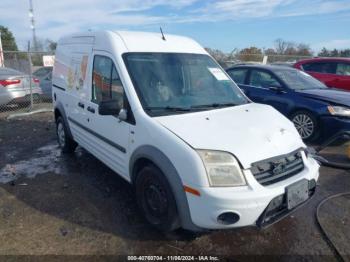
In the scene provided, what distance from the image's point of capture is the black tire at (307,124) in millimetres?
6512

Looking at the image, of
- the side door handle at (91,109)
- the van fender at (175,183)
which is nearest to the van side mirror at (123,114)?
the van fender at (175,183)

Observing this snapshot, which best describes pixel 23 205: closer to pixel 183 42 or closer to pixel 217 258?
pixel 217 258

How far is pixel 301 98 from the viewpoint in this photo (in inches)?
262

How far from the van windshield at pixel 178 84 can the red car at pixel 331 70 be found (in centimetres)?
720

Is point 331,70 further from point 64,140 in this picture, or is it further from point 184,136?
point 184,136

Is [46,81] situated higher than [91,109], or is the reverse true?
[91,109]

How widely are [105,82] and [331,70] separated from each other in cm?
869

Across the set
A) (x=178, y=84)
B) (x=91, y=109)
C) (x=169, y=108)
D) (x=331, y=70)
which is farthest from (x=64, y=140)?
(x=331, y=70)

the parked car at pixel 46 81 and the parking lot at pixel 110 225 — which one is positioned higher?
the parked car at pixel 46 81

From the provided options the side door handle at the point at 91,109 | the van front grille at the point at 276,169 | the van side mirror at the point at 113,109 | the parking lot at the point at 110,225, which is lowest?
the parking lot at the point at 110,225

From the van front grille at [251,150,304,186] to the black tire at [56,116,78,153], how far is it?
157 inches

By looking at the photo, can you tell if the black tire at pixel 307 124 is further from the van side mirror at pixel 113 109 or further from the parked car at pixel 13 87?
the parked car at pixel 13 87

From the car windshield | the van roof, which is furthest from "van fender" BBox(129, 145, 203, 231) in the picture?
the car windshield

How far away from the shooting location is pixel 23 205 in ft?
13.1
